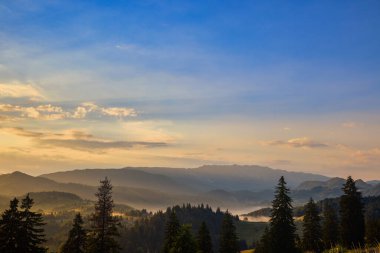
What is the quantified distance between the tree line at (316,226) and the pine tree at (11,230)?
33.9 metres

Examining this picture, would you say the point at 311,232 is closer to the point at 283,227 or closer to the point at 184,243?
the point at 283,227

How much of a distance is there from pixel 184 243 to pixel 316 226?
102 ft

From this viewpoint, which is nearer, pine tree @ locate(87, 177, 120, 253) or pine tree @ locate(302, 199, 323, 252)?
pine tree @ locate(87, 177, 120, 253)

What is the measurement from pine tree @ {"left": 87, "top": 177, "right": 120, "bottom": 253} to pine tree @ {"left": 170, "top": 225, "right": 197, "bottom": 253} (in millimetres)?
11229

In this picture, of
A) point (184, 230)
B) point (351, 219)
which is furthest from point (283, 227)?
point (184, 230)

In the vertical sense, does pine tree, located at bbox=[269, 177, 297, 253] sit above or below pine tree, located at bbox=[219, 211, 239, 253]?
above

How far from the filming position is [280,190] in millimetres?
57156

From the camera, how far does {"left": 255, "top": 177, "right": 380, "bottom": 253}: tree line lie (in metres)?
56.5


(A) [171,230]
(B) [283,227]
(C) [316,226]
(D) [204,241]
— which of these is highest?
(B) [283,227]

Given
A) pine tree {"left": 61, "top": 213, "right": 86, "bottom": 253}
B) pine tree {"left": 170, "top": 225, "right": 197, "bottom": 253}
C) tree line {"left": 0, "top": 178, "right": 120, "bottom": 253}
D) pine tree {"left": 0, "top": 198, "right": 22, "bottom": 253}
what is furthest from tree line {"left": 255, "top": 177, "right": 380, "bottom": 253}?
pine tree {"left": 0, "top": 198, "right": 22, "bottom": 253}

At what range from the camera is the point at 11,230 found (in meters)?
40.5

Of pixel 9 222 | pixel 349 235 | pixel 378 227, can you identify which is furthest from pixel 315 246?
pixel 9 222

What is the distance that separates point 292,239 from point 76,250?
31.5 metres

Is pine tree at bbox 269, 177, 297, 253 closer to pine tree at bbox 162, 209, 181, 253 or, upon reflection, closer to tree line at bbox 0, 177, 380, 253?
tree line at bbox 0, 177, 380, 253
